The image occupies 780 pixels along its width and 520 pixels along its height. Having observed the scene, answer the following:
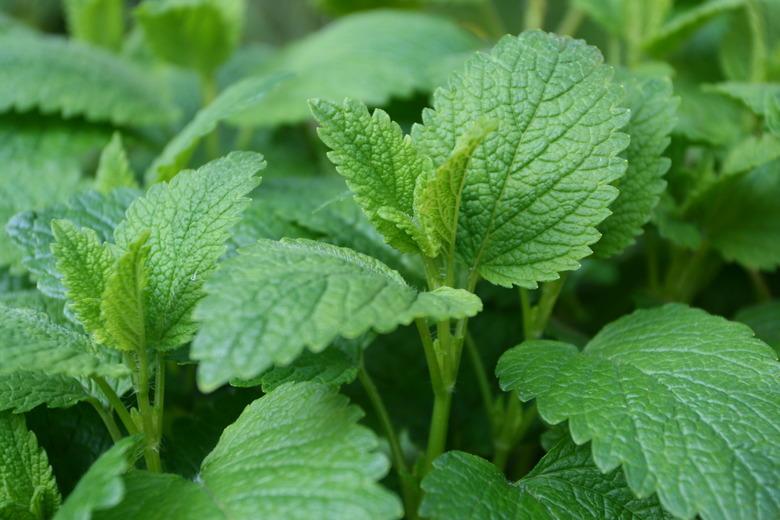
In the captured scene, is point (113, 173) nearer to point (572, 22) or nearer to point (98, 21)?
point (98, 21)

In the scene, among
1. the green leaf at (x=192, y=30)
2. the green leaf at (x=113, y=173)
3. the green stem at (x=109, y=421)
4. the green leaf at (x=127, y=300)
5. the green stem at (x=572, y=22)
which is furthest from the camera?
the green stem at (x=572, y=22)

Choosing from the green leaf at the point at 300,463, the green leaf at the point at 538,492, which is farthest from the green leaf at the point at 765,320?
the green leaf at the point at 300,463

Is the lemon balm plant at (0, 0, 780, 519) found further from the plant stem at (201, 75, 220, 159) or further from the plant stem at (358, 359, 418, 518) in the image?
the plant stem at (201, 75, 220, 159)

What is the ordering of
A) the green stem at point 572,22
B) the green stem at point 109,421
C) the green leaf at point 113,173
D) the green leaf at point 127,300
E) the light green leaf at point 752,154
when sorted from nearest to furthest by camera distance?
the green leaf at point 127,300 → the green stem at point 109,421 → the light green leaf at point 752,154 → the green leaf at point 113,173 → the green stem at point 572,22

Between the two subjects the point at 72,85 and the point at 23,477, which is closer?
the point at 23,477

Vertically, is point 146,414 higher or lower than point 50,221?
lower

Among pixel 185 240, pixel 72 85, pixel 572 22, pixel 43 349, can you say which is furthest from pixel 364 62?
pixel 43 349

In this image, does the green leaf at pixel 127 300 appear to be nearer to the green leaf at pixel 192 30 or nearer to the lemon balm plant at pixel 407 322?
the lemon balm plant at pixel 407 322
